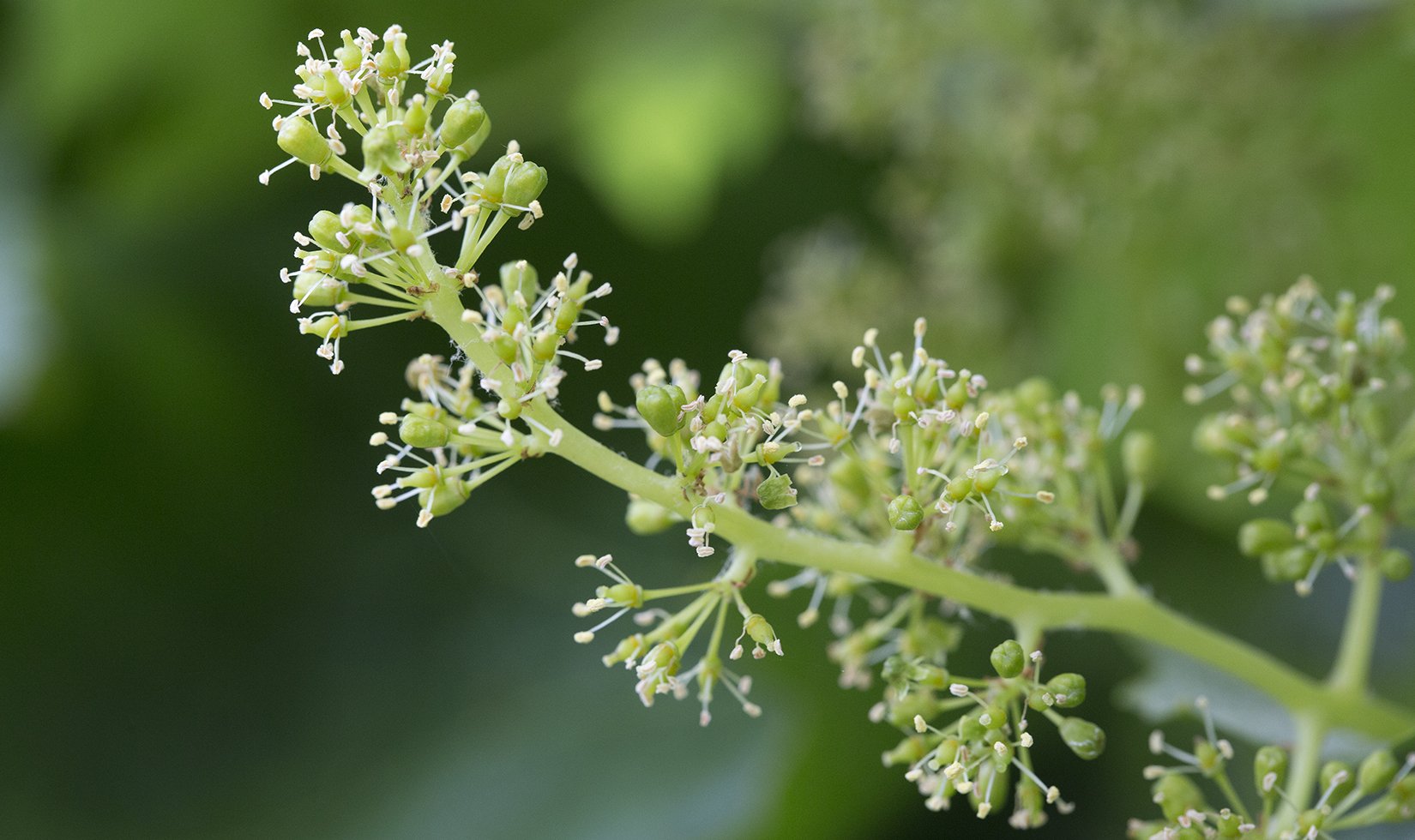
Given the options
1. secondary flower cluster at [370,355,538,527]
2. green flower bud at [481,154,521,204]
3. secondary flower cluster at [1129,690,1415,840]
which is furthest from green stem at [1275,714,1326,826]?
green flower bud at [481,154,521,204]

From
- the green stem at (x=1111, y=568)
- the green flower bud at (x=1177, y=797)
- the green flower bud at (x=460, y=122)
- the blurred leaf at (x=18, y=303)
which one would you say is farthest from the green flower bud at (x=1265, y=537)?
the blurred leaf at (x=18, y=303)

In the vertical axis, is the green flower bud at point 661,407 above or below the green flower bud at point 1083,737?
above

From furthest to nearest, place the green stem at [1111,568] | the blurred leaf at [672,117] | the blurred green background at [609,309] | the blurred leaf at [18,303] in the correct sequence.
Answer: the blurred leaf at [672,117] → the blurred leaf at [18,303] → the blurred green background at [609,309] → the green stem at [1111,568]

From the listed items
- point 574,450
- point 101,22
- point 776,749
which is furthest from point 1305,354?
point 101,22

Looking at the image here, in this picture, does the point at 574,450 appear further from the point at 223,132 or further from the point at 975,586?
the point at 223,132

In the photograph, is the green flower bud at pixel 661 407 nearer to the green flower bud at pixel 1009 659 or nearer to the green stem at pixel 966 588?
the green stem at pixel 966 588

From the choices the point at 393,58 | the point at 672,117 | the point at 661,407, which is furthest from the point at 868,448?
the point at 672,117

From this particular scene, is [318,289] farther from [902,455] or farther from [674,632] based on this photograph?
[902,455]
